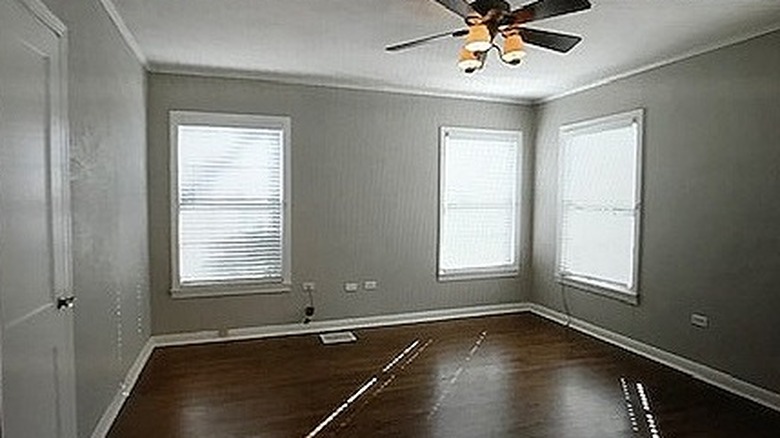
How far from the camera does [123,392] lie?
11.7 ft

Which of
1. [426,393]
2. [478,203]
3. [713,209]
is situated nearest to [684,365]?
[713,209]

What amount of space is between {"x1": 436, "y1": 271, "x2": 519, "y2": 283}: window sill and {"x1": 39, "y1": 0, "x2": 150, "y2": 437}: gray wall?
3.17 metres

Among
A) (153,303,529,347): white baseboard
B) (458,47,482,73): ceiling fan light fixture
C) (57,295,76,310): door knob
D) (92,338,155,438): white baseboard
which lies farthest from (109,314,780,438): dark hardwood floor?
(458,47,482,73): ceiling fan light fixture

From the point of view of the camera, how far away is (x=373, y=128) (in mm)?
5496

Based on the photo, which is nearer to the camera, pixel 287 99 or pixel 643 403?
pixel 643 403

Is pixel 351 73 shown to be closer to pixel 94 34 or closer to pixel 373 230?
pixel 373 230

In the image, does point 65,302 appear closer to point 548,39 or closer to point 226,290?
point 226,290

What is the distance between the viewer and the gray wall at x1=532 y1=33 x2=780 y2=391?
360 centimetres

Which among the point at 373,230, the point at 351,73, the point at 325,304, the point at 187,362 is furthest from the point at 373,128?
the point at 187,362

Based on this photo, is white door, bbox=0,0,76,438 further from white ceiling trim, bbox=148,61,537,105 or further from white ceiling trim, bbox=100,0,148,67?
white ceiling trim, bbox=148,61,537,105

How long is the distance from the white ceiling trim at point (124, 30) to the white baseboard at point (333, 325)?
2.54m

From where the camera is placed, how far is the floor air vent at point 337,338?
16.4 ft

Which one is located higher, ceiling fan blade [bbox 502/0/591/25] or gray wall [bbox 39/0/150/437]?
ceiling fan blade [bbox 502/0/591/25]

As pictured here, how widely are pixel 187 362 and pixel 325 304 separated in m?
1.50
